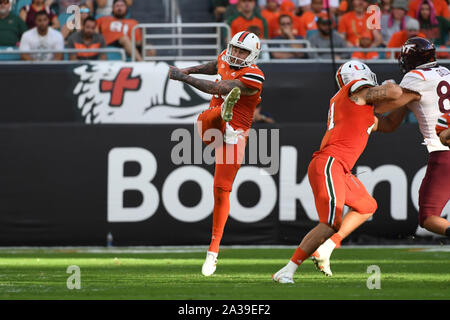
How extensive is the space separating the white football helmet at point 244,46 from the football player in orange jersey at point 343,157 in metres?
0.91

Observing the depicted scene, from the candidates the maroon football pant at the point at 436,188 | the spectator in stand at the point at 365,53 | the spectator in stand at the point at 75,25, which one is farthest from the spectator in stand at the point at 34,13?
the maroon football pant at the point at 436,188

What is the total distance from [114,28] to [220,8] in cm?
213

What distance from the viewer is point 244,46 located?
974cm

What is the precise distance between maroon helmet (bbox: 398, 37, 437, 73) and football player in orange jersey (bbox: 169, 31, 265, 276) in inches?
56.4

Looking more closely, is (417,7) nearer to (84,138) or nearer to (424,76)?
(84,138)

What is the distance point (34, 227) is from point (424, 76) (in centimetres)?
739

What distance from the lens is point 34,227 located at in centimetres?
1465

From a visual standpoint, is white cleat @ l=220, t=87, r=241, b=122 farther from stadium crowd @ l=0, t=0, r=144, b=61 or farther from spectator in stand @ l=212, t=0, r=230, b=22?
spectator in stand @ l=212, t=0, r=230, b=22

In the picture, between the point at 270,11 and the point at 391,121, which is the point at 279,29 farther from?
the point at 391,121

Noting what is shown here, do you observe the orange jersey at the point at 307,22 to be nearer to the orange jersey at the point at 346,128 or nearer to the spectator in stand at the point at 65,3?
the spectator in stand at the point at 65,3

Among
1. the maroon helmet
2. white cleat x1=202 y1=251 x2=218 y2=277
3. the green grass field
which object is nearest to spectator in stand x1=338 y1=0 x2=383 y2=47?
the green grass field

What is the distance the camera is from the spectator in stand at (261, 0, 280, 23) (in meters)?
17.8

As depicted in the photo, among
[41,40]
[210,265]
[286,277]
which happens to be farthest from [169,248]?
[286,277]

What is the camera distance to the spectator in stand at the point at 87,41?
53.9ft
